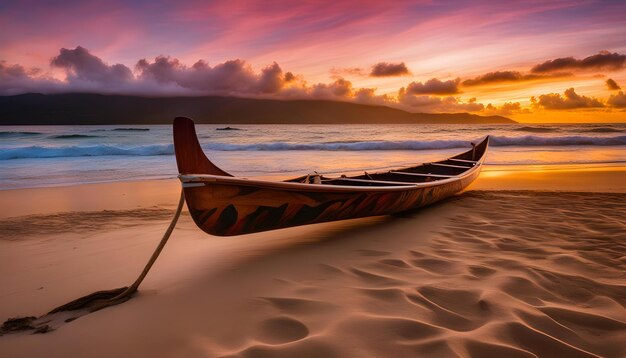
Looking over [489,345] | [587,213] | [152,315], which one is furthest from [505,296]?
[587,213]

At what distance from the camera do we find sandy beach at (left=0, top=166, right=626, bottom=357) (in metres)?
1.96

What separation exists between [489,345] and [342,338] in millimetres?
756

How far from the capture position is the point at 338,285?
2703mm

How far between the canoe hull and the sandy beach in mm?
343

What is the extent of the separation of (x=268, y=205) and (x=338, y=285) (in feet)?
2.91

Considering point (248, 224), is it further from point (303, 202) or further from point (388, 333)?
point (388, 333)

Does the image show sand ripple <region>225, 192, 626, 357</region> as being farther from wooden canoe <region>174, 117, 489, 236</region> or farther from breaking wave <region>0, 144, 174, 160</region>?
breaking wave <region>0, 144, 174, 160</region>

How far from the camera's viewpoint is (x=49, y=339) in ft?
6.72

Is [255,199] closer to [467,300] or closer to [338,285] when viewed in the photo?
[338,285]

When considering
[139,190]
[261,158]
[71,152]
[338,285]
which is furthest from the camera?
[71,152]

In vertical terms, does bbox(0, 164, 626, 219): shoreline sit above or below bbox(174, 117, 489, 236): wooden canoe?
below

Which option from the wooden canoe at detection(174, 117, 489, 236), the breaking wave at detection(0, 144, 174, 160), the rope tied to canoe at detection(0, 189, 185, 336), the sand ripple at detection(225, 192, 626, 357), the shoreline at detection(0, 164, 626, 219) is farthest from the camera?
the breaking wave at detection(0, 144, 174, 160)

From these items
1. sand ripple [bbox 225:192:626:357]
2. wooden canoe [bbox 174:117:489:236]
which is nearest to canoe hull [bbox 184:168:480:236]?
wooden canoe [bbox 174:117:489:236]

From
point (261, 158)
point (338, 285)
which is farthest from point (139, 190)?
A: point (261, 158)
